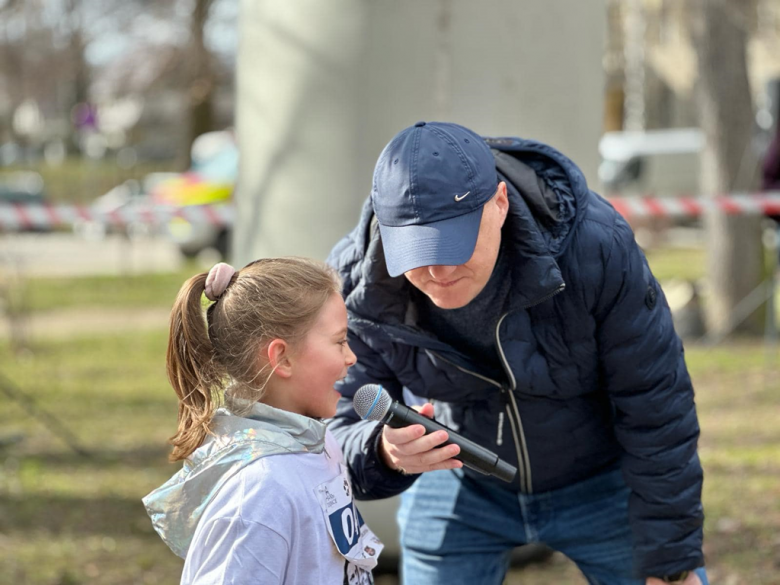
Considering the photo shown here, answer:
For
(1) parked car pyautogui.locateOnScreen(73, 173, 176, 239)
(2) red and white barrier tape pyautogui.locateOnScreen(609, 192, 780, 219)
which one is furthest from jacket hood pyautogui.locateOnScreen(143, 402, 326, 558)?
(1) parked car pyautogui.locateOnScreen(73, 173, 176, 239)

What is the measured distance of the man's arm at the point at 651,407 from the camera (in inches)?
95.7

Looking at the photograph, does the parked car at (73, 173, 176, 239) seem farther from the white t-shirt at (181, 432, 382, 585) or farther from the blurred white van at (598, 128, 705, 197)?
the blurred white van at (598, 128, 705, 197)

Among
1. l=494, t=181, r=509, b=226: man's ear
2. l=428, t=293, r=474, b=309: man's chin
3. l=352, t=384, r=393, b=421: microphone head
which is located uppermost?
l=494, t=181, r=509, b=226: man's ear

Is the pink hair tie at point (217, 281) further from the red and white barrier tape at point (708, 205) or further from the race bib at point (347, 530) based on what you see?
the red and white barrier tape at point (708, 205)

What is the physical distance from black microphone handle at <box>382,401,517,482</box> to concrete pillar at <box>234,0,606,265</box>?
2245mm

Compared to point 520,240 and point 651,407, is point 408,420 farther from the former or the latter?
point 651,407

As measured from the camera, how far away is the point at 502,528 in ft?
9.22

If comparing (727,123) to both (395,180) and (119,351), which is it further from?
(395,180)

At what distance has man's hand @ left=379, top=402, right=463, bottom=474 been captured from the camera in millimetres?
2203

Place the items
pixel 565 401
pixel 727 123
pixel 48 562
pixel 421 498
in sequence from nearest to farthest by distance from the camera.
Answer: pixel 565 401 → pixel 421 498 → pixel 48 562 → pixel 727 123

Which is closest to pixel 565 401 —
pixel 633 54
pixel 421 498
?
pixel 421 498

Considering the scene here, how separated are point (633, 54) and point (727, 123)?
22.8m

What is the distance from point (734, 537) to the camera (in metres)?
4.88

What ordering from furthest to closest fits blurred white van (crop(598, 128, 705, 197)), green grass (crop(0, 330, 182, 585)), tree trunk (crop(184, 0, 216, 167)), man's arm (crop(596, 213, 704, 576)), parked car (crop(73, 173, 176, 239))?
tree trunk (crop(184, 0, 216, 167)) < blurred white van (crop(598, 128, 705, 197)) < parked car (crop(73, 173, 176, 239)) < green grass (crop(0, 330, 182, 585)) < man's arm (crop(596, 213, 704, 576))
